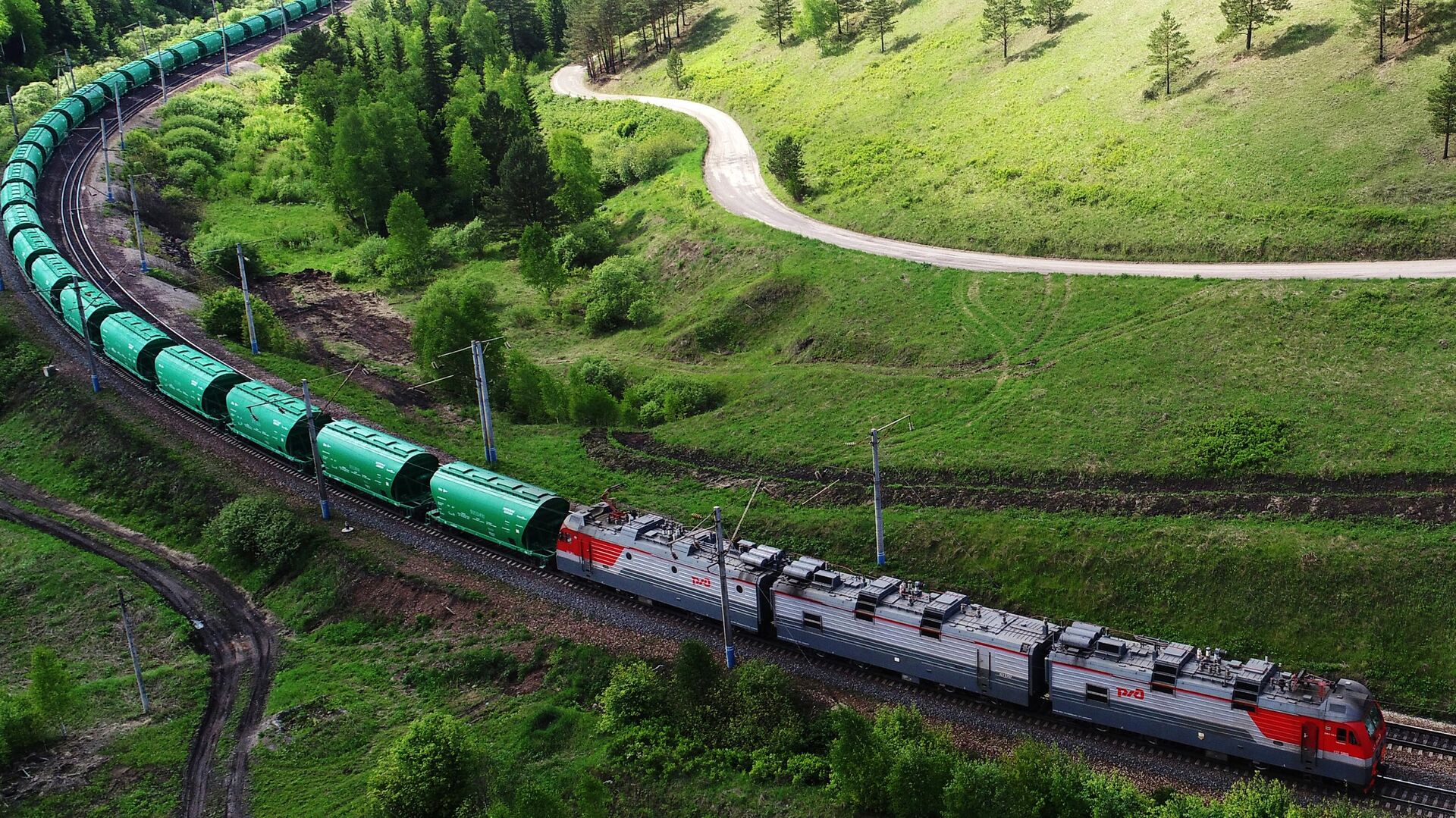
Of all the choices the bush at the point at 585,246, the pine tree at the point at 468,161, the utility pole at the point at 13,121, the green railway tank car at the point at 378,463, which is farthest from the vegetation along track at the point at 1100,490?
the utility pole at the point at 13,121

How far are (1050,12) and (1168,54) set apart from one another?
20.8 meters

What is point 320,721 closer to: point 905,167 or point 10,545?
point 10,545

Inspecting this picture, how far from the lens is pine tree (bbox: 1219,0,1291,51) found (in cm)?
8700

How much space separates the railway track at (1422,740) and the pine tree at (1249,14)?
63.4 metres

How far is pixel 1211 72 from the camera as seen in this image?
8769cm

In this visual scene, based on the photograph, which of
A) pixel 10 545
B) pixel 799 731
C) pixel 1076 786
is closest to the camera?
pixel 1076 786

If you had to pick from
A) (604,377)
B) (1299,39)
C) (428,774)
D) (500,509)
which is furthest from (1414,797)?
(1299,39)

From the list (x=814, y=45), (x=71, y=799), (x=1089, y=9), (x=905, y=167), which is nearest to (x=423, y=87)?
(x=814, y=45)

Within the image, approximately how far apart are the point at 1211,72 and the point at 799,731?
6801 cm

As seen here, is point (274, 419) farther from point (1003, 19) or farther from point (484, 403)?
point (1003, 19)

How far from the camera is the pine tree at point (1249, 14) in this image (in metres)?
87.0

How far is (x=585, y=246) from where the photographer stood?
98.0 metres

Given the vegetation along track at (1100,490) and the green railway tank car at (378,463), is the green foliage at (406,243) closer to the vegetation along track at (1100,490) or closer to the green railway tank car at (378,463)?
the green railway tank car at (378,463)

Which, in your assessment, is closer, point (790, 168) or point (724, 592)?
point (724, 592)
